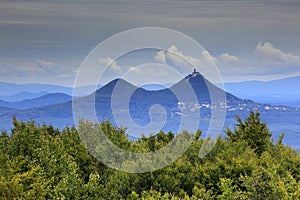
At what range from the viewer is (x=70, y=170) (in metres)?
34.9

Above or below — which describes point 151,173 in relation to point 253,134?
below

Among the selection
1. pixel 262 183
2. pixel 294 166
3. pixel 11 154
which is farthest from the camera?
pixel 294 166

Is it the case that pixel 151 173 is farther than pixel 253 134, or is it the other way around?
pixel 253 134

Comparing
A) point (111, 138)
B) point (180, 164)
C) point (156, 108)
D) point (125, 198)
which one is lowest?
point (125, 198)

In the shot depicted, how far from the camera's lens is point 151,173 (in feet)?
115

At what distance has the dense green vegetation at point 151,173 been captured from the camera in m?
27.9

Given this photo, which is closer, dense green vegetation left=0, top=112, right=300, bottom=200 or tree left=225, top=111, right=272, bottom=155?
dense green vegetation left=0, top=112, right=300, bottom=200

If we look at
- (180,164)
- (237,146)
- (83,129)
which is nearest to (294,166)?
(237,146)

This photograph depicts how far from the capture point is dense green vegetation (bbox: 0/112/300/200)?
91.5 ft

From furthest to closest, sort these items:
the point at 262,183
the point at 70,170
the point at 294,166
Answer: the point at 294,166 < the point at 70,170 < the point at 262,183

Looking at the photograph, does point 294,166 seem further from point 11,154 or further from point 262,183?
point 11,154

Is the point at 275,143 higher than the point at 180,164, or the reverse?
the point at 275,143

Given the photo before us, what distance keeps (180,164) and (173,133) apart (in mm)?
13809

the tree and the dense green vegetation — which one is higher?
the tree
